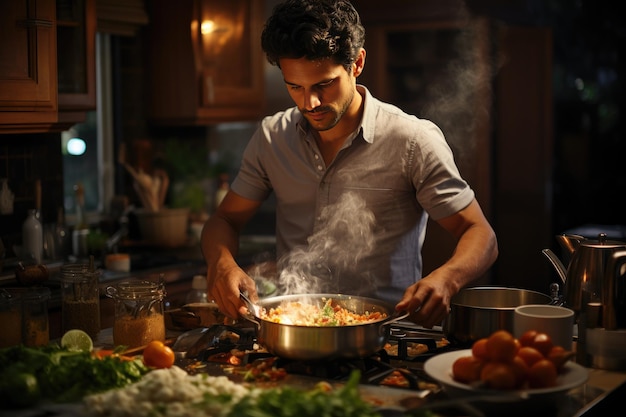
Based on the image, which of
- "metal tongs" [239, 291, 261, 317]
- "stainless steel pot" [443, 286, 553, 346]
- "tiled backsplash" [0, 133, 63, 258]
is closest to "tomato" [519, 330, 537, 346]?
"stainless steel pot" [443, 286, 553, 346]

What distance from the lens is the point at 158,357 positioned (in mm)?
2199

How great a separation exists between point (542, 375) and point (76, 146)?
3.32 meters

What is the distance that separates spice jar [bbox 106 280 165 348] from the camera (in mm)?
2447

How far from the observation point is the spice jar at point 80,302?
Answer: 8.49 feet

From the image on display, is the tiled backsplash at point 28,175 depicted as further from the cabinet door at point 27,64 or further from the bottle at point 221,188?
the bottle at point 221,188

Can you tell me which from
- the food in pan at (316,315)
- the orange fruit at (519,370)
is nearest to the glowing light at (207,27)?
the food in pan at (316,315)

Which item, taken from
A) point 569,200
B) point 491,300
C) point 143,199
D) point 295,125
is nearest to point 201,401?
point 491,300

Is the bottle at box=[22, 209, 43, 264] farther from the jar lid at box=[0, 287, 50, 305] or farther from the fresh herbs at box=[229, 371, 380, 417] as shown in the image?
the fresh herbs at box=[229, 371, 380, 417]

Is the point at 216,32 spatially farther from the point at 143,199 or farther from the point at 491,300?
the point at 491,300

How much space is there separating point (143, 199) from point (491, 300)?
2642 millimetres

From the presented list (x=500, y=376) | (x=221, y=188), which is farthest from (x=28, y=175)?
(x=500, y=376)

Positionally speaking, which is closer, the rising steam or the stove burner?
the stove burner

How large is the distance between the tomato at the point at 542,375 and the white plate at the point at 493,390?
17mm

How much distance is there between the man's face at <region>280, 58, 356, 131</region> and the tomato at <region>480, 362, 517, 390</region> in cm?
105
